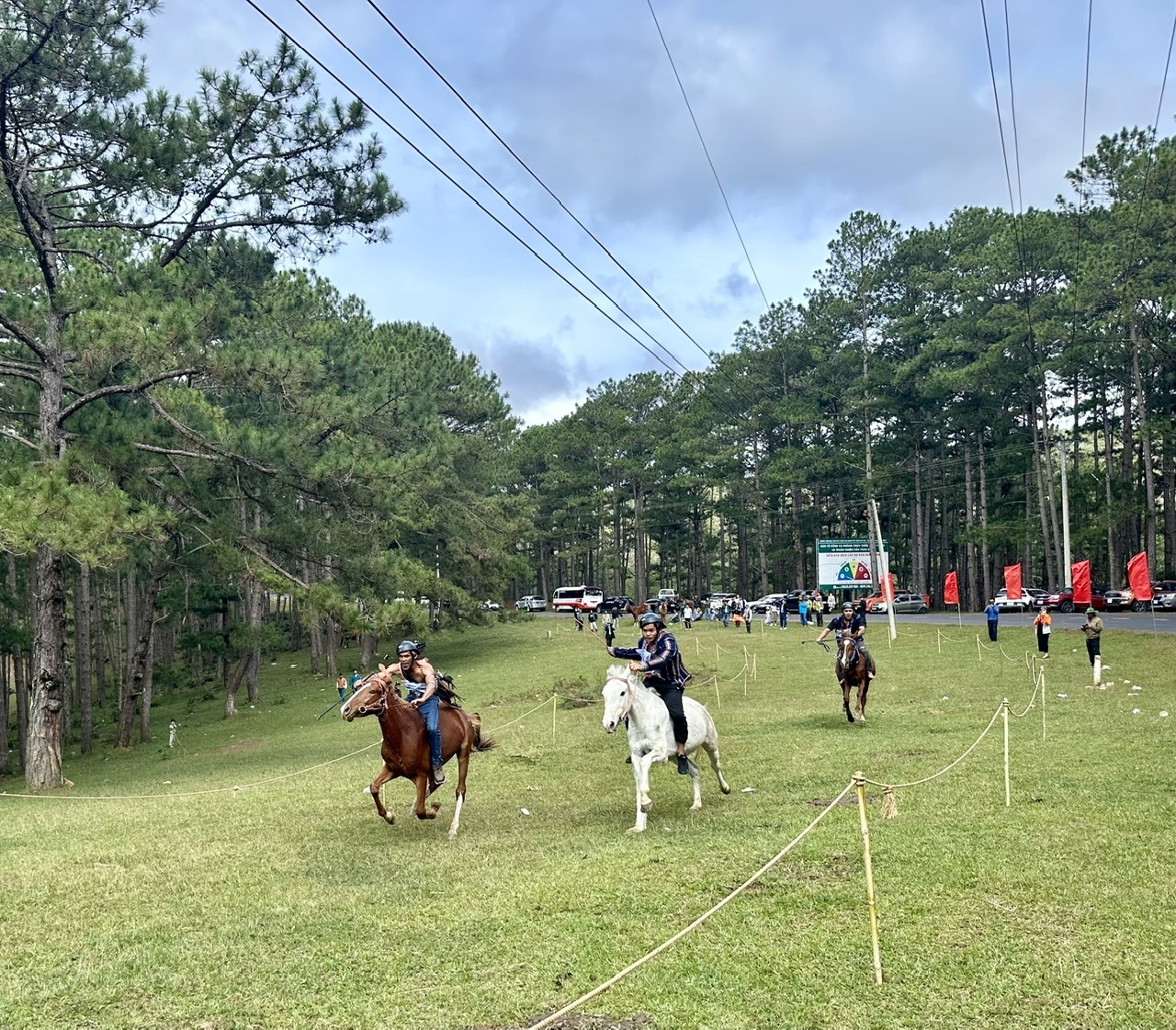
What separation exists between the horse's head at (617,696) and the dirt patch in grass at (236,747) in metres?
17.7

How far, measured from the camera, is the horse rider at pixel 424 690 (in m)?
10.8

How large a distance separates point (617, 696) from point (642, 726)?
57 cm

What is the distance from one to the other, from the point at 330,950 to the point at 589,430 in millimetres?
70290

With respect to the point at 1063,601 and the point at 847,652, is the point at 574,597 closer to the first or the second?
the point at 1063,601

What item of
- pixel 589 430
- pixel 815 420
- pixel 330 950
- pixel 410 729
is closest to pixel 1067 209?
pixel 815 420

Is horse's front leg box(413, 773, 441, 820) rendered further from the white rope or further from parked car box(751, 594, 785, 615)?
parked car box(751, 594, 785, 615)

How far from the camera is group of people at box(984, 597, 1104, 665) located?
21438 mm

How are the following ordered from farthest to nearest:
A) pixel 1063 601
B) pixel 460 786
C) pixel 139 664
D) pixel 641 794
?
pixel 1063 601, pixel 139 664, pixel 460 786, pixel 641 794

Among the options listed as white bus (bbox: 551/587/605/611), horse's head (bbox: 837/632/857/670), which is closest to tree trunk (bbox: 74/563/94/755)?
horse's head (bbox: 837/632/857/670)

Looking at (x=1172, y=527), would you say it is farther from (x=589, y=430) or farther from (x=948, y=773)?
(x=948, y=773)

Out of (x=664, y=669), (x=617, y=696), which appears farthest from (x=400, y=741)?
(x=664, y=669)

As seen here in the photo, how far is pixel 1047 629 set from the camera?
89.2 ft

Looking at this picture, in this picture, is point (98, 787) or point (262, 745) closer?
point (98, 787)

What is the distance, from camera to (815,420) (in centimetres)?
6022
